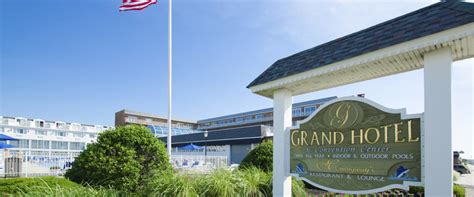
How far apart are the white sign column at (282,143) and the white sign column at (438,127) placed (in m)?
2.43

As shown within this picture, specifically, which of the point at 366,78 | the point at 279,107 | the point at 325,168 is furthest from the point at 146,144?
the point at 366,78

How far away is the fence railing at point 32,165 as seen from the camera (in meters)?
17.3

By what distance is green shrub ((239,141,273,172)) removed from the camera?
1005cm

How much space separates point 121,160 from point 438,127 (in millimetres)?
6222

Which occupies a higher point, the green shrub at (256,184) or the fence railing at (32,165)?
the green shrub at (256,184)

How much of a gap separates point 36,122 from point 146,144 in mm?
55710

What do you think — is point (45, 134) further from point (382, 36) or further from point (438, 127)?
point (438, 127)

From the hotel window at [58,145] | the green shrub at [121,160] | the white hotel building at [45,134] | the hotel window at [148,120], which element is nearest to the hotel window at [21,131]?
the white hotel building at [45,134]

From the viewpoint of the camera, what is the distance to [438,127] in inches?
152

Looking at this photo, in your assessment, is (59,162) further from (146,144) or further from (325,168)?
(325,168)

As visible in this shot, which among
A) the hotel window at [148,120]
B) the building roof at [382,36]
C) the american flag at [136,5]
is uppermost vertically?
the american flag at [136,5]

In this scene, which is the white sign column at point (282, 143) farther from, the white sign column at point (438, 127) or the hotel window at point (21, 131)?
the hotel window at point (21, 131)

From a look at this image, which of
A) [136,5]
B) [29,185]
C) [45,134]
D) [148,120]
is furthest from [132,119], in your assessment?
[29,185]

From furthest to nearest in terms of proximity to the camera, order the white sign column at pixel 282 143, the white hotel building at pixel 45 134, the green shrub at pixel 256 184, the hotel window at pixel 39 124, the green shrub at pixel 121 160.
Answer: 1. the hotel window at pixel 39 124
2. the white hotel building at pixel 45 134
3. the green shrub at pixel 121 160
4. the green shrub at pixel 256 184
5. the white sign column at pixel 282 143
